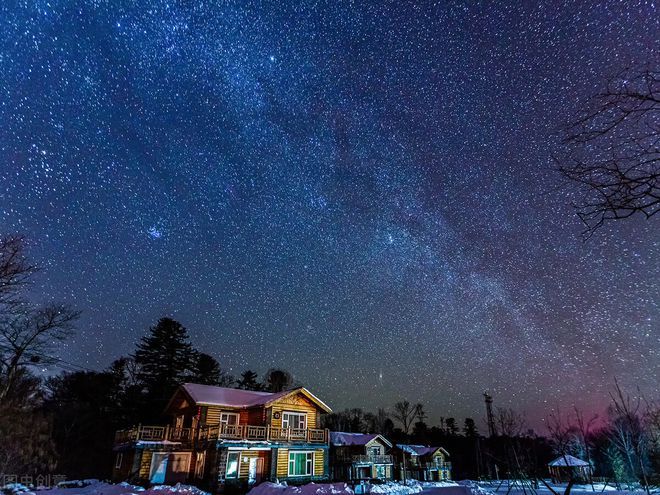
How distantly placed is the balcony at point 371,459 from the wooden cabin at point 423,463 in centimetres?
662

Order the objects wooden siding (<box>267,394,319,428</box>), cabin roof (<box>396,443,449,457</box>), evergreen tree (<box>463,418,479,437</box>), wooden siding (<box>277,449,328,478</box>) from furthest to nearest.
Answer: evergreen tree (<box>463,418,479,437</box>)
cabin roof (<box>396,443,449,457</box>)
wooden siding (<box>267,394,319,428</box>)
wooden siding (<box>277,449,328,478</box>)

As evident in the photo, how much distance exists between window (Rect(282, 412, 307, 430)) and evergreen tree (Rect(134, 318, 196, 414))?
22.7 meters

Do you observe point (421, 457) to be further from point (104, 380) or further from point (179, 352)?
point (104, 380)

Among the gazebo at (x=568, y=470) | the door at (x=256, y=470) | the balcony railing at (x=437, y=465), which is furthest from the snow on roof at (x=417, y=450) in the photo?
the door at (x=256, y=470)

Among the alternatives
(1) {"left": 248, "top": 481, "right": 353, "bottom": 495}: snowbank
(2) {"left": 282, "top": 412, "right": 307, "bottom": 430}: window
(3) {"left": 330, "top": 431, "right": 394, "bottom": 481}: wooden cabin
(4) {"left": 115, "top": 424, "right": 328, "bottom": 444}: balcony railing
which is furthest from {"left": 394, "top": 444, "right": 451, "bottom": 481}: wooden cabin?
(1) {"left": 248, "top": 481, "right": 353, "bottom": 495}: snowbank

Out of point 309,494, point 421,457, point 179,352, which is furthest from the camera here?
point 421,457

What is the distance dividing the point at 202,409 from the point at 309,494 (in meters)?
16.9

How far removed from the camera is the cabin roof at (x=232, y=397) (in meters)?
34.1

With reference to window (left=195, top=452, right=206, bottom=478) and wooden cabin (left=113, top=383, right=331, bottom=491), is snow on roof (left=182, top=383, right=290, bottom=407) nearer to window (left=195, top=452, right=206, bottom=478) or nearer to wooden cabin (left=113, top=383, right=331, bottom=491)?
wooden cabin (left=113, top=383, right=331, bottom=491)

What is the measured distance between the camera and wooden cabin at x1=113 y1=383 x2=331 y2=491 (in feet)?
97.1

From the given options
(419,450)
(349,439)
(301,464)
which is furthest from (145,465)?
(419,450)

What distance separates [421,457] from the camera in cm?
6341

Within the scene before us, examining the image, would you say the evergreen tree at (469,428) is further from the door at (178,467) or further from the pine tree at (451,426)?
the door at (178,467)

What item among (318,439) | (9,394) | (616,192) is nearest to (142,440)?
(9,394)
